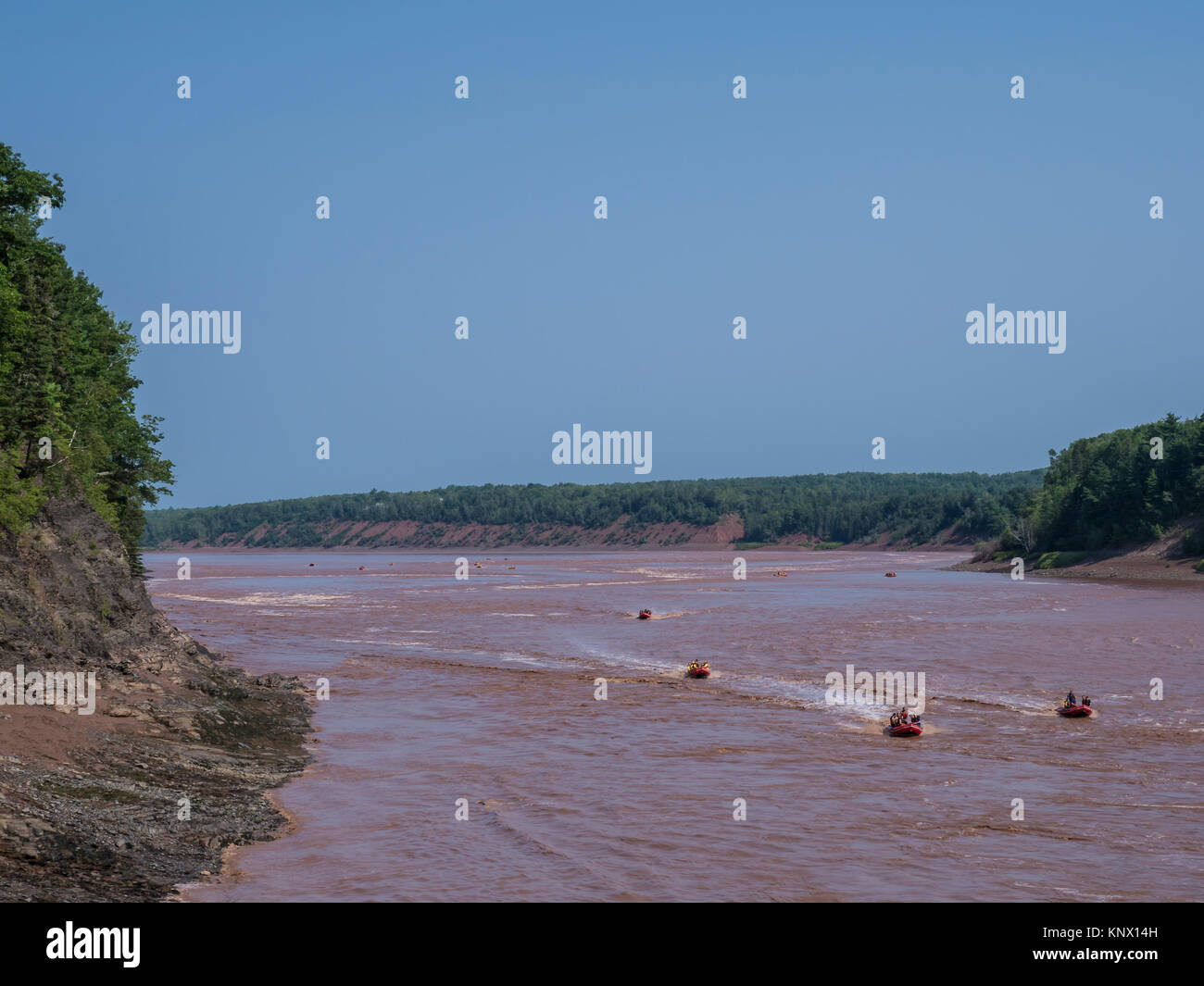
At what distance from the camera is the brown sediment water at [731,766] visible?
19375 millimetres

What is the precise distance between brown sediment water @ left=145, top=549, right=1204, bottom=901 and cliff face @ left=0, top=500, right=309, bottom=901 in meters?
1.27

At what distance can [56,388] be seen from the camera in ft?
116

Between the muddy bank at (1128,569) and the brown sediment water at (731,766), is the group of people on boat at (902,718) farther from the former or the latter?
the muddy bank at (1128,569)

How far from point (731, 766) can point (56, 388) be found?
23457 mm

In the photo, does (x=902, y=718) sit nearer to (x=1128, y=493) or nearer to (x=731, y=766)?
(x=731, y=766)

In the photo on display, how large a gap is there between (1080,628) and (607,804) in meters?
45.5

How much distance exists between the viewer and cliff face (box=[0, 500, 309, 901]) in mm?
17078

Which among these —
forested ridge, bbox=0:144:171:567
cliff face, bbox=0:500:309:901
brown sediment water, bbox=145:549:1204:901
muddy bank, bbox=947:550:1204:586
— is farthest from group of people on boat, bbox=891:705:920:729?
muddy bank, bbox=947:550:1204:586

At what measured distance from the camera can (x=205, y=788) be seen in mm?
23531

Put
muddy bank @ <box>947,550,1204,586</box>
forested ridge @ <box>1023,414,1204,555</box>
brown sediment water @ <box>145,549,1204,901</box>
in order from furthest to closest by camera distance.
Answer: forested ridge @ <box>1023,414,1204,555</box> → muddy bank @ <box>947,550,1204,586</box> → brown sediment water @ <box>145,549,1204,901</box>

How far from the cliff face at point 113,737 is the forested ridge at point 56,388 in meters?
1.56

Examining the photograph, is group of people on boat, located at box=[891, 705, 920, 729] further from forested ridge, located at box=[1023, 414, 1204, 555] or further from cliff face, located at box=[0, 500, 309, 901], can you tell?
forested ridge, located at box=[1023, 414, 1204, 555]
